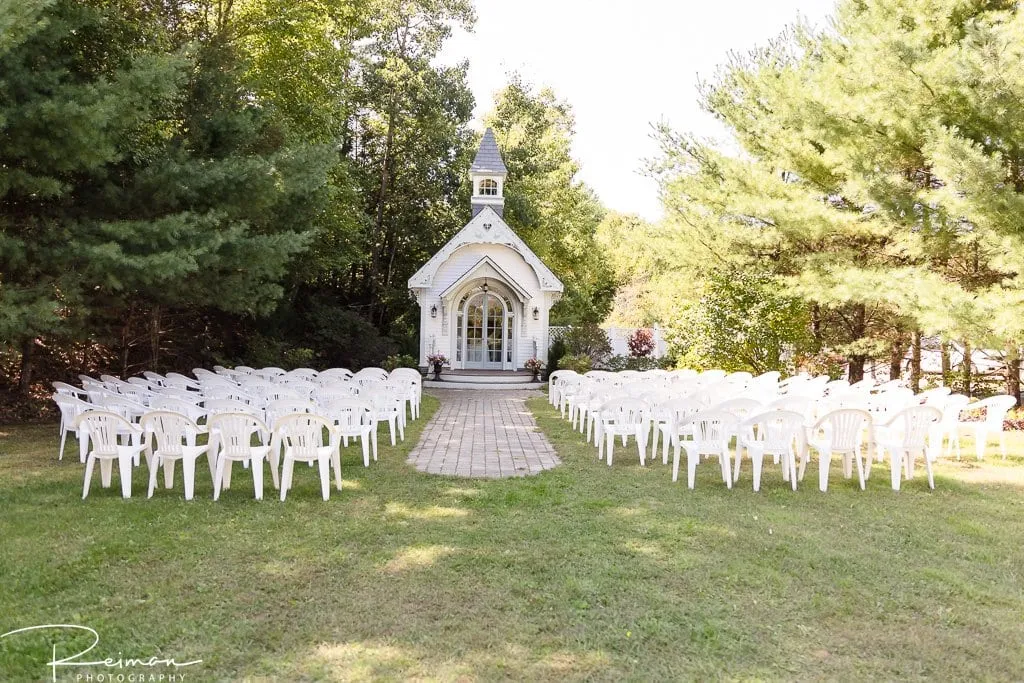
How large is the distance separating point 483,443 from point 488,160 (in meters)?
17.0

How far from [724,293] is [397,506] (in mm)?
11523

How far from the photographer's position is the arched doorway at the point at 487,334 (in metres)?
23.0

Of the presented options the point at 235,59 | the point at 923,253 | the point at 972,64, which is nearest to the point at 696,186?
the point at 923,253

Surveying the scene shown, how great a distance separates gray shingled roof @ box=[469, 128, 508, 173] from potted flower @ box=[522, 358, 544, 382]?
7160 millimetres

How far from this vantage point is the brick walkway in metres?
8.33

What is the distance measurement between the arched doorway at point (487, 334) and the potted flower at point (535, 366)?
45.1 inches

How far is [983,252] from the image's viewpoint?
41.5 ft

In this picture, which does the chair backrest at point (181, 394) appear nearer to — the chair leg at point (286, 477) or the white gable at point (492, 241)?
the chair leg at point (286, 477)

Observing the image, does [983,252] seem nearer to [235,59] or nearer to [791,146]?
[791,146]

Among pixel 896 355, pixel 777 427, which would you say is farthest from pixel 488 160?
pixel 777 427

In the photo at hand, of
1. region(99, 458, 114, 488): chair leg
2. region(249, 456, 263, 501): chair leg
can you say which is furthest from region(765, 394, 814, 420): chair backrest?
region(99, 458, 114, 488): chair leg

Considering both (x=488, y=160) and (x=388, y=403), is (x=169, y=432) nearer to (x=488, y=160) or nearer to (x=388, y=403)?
(x=388, y=403)

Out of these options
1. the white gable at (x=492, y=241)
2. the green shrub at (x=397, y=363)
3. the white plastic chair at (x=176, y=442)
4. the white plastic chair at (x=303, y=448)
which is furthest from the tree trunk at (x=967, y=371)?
the white plastic chair at (x=176, y=442)

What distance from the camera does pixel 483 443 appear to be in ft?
33.3
